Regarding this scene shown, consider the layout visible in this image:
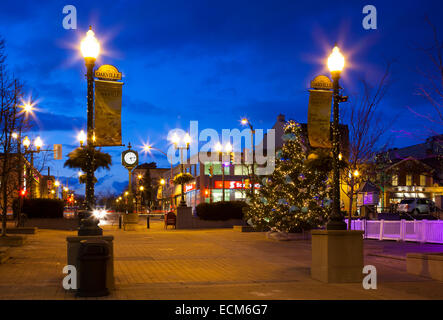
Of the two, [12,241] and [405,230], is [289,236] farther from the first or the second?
[12,241]

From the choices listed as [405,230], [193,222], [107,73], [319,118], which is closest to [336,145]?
[319,118]

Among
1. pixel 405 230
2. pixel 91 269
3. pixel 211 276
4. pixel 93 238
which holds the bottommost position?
pixel 211 276

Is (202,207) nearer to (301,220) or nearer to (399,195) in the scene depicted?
(301,220)

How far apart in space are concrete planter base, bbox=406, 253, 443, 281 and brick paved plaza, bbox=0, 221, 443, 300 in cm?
23

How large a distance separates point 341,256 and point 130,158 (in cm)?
2522

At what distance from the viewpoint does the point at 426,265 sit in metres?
12.6

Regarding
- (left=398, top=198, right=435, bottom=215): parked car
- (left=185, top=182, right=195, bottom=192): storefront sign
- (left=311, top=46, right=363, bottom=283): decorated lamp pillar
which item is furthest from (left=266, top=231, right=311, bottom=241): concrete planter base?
(left=185, top=182, right=195, bottom=192): storefront sign

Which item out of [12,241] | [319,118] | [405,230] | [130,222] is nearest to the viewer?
[319,118]

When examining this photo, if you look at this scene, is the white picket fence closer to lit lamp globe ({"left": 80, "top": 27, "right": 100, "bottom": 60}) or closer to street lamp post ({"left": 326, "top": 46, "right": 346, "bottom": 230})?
street lamp post ({"left": 326, "top": 46, "right": 346, "bottom": 230})

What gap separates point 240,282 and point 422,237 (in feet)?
45.0

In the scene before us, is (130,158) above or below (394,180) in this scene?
above

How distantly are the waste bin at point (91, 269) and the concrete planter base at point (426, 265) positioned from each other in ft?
25.9

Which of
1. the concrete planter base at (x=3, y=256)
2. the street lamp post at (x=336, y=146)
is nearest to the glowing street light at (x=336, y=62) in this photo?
the street lamp post at (x=336, y=146)
